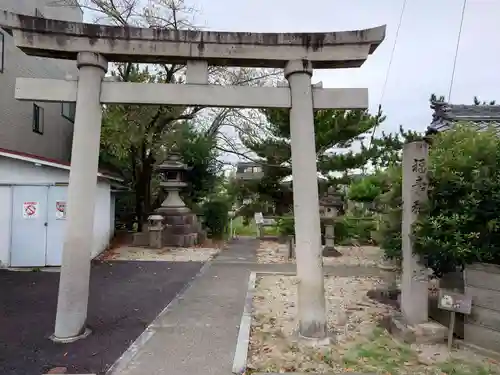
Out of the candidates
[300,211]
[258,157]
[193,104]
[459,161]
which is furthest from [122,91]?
[258,157]

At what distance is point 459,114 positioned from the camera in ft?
30.8

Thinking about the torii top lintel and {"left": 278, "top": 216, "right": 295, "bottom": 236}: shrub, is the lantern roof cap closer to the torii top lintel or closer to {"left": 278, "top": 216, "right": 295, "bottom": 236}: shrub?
{"left": 278, "top": 216, "right": 295, "bottom": 236}: shrub

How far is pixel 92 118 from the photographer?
4.87 metres

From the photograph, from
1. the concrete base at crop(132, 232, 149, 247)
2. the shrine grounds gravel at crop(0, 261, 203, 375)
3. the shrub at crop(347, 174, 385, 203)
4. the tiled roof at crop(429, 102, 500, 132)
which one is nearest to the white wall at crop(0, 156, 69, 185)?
the shrine grounds gravel at crop(0, 261, 203, 375)

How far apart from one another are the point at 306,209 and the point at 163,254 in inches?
350

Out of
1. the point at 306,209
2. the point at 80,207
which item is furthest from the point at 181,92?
the point at 306,209

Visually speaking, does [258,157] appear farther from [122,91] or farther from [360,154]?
[122,91]

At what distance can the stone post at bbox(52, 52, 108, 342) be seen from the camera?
4.75 meters

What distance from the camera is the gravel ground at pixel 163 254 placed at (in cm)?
1178

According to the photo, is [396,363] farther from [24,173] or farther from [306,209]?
[24,173]

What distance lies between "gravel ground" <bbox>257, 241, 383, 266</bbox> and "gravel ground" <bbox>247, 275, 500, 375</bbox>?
15.5ft

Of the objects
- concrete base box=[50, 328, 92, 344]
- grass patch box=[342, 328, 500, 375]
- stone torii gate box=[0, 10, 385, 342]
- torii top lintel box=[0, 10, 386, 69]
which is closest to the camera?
grass patch box=[342, 328, 500, 375]

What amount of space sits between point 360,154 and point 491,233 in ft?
40.4

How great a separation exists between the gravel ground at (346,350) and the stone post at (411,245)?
49 centimetres
